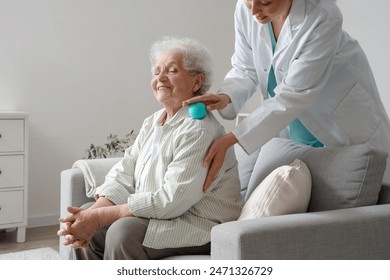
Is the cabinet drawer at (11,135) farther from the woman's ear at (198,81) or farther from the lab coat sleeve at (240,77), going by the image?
the woman's ear at (198,81)

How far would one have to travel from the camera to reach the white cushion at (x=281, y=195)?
69.6 inches

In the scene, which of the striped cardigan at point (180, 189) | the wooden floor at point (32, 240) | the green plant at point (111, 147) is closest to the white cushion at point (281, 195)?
the striped cardigan at point (180, 189)

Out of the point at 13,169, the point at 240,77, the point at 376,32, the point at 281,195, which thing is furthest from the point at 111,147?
the point at 281,195

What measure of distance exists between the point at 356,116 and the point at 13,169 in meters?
2.21

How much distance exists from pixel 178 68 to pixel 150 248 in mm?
611

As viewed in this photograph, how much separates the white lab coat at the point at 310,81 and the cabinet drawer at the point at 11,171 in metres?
1.76

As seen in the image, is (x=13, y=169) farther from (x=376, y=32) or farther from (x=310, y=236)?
(x=310, y=236)

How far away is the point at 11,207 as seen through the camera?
3586 millimetres

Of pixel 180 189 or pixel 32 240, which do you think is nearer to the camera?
pixel 180 189

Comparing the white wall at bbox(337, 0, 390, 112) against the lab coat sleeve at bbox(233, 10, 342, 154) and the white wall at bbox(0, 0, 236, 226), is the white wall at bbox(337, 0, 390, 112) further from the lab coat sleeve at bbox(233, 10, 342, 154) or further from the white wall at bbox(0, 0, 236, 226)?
the lab coat sleeve at bbox(233, 10, 342, 154)

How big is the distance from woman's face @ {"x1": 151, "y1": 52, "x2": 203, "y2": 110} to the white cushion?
16.5 inches

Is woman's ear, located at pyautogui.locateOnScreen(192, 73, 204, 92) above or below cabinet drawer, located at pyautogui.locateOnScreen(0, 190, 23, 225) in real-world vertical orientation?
above

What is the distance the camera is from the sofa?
5.09 feet

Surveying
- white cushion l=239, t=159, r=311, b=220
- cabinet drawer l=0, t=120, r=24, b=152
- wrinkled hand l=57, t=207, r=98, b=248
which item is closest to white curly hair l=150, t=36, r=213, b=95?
white cushion l=239, t=159, r=311, b=220
